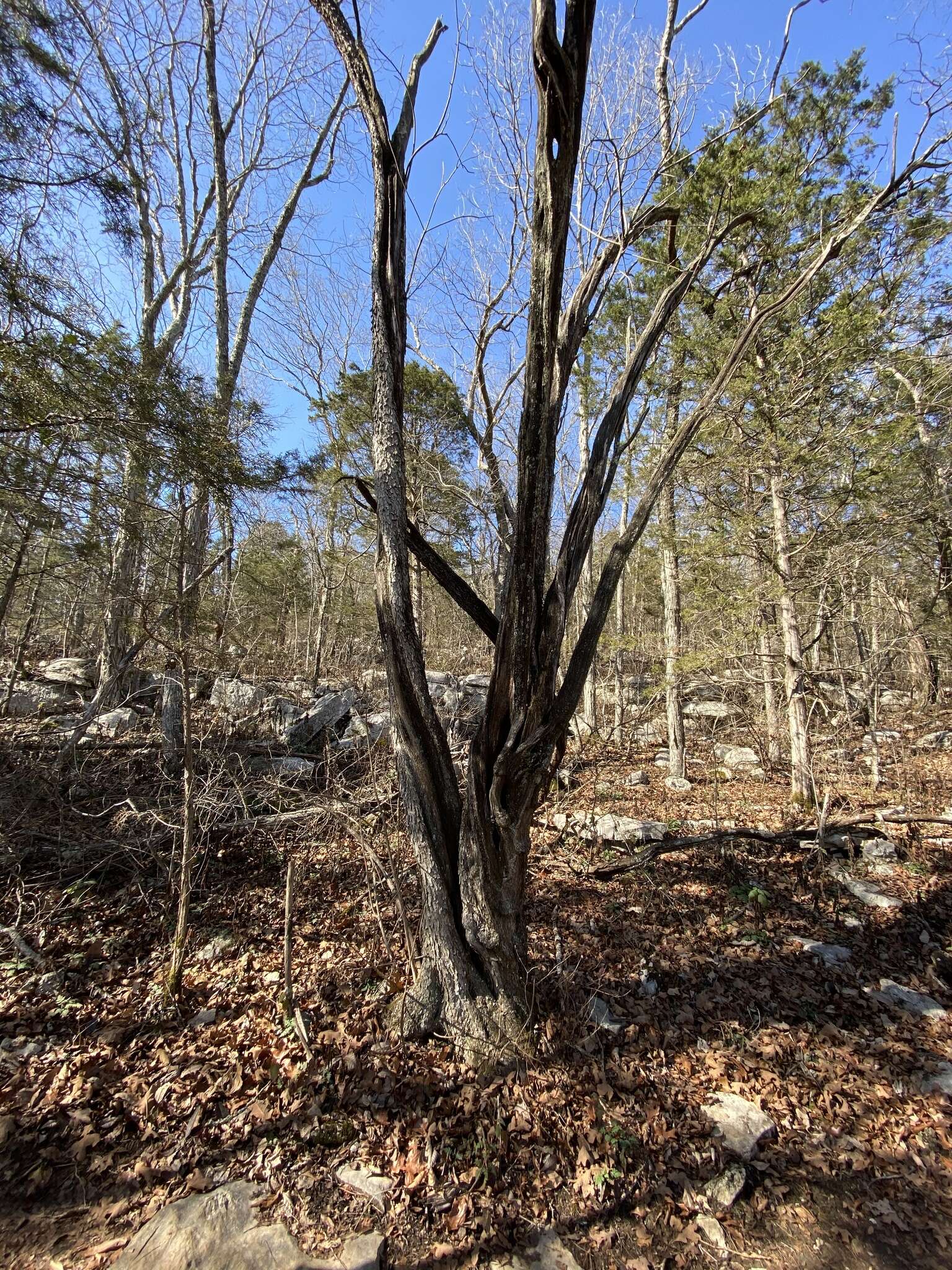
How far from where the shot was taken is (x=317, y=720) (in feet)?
27.4

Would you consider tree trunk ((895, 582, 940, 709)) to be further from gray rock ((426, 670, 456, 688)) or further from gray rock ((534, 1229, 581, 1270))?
gray rock ((534, 1229, 581, 1270))

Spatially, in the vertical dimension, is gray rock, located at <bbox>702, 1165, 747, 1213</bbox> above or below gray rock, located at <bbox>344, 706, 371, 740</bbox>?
below

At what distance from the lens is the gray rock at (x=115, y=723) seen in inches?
267

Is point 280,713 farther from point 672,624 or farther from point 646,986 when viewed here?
point 672,624

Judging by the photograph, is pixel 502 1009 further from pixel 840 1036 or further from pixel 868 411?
pixel 868 411

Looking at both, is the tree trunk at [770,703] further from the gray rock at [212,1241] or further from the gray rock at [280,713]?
the gray rock at [212,1241]

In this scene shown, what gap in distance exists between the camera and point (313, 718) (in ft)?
27.3

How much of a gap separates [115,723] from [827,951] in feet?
26.9

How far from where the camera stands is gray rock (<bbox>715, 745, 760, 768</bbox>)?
1049 centimetres

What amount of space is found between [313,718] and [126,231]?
630cm

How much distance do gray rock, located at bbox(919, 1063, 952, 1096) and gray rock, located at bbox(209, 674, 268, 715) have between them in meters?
6.96

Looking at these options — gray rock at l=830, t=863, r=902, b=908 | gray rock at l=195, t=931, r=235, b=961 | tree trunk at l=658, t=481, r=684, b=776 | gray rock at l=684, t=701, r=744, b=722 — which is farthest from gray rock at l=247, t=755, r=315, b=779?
gray rock at l=684, t=701, r=744, b=722

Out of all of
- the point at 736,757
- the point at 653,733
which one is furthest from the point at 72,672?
the point at 736,757

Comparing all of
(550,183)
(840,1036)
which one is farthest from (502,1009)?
(550,183)
